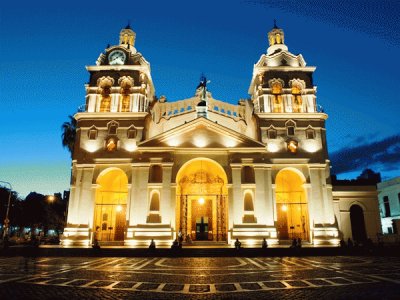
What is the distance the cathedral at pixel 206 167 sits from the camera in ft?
90.8

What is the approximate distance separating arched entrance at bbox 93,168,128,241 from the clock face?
11031 millimetres

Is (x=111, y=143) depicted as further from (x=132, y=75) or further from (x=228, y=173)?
(x=228, y=173)

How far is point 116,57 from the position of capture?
108 feet

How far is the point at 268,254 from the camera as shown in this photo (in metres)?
22.3

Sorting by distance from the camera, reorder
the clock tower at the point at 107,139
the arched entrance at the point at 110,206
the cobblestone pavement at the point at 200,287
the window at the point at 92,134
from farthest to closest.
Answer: the window at the point at 92,134 → the arched entrance at the point at 110,206 → the clock tower at the point at 107,139 → the cobblestone pavement at the point at 200,287

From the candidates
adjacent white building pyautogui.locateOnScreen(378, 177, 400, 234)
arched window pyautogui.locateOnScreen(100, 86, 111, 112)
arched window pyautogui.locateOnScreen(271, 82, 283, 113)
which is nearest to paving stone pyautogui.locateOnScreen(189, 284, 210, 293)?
arched window pyautogui.locateOnScreen(271, 82, 283, 113)

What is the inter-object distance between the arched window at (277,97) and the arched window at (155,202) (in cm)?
1419

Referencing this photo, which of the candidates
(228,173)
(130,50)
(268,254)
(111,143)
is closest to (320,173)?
(228,173)

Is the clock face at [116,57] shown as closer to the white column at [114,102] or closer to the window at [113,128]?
the white column at [114,102]

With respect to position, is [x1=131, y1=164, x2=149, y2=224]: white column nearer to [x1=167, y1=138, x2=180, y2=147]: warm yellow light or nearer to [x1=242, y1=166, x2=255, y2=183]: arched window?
[x1=167, y1=138, x2=180, y2=147]: warm yellow light

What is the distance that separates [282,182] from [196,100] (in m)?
12.5

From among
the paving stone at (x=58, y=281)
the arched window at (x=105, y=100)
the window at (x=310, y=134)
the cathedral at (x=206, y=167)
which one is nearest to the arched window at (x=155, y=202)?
the cathedral at (x=206, y=167)

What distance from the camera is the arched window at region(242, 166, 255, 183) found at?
93.2ft

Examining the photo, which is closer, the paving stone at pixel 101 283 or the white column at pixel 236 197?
the paving stone at pixel 101 283
